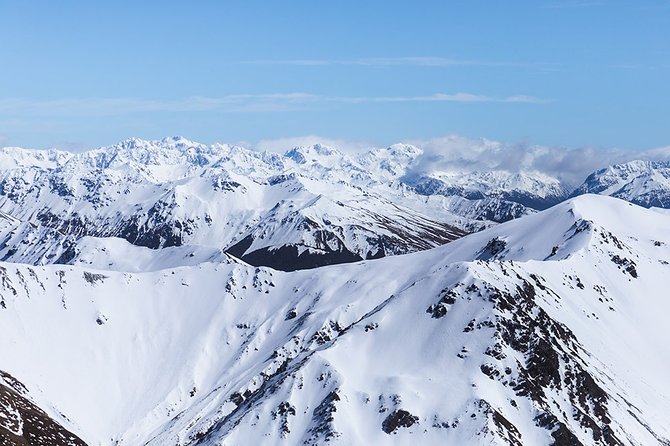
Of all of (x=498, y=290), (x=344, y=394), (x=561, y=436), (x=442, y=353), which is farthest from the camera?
(x=498, y=290)

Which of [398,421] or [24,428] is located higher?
[398,421]

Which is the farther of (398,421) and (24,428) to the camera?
(24,428)

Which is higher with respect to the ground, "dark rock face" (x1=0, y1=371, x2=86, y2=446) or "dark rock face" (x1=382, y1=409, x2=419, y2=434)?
"dark rock face" (x1=382, y1=409, x2=419, y2=434)

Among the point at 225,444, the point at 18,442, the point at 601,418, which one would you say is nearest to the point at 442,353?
the point at 601,418

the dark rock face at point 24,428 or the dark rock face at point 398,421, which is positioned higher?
the dark rock face at point 398,421

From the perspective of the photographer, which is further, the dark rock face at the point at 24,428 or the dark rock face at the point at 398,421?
the dark rock face at the point at 24,428

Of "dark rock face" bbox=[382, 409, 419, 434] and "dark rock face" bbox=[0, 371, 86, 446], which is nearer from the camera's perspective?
"dark rock face" bbox=[382, 409, 419, 434]

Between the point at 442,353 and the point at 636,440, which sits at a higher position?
the point at 442,353

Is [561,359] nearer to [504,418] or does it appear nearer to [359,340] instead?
[504,418]
